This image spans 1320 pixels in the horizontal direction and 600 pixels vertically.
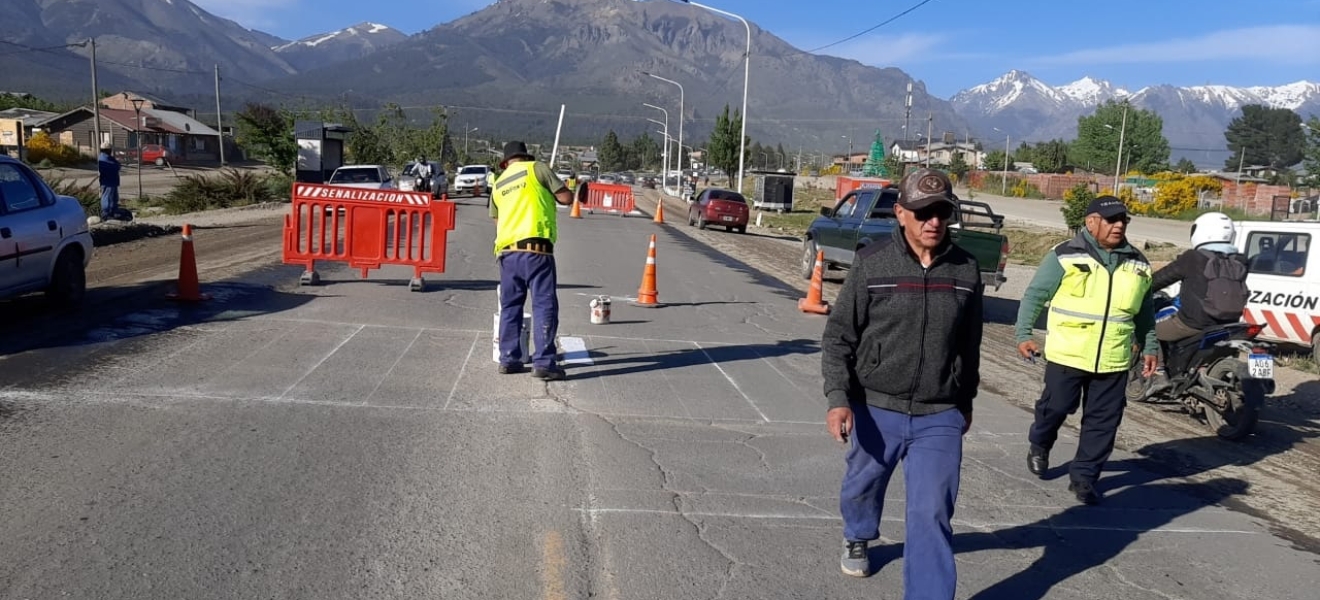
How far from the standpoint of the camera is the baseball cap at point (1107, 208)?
5828 mm

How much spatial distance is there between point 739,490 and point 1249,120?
6503 inches

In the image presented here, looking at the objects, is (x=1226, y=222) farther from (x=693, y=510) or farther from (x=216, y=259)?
(x=216, y=259)

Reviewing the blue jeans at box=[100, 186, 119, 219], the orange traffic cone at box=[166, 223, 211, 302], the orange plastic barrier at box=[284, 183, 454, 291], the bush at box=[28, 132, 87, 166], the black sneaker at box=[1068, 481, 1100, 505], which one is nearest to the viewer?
the black sneaker at box=[1068, 481, 1100, 505]

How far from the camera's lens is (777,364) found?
996 cm

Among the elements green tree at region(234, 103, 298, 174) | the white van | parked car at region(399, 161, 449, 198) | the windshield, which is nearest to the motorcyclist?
the white van

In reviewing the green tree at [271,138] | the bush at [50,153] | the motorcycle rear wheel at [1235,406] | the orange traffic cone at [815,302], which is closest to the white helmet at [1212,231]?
the motorcycle rear wheel at [1235,406]

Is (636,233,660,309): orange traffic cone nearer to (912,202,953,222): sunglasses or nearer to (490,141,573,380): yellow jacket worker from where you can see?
(490,141,573,380): yellow jacket worker

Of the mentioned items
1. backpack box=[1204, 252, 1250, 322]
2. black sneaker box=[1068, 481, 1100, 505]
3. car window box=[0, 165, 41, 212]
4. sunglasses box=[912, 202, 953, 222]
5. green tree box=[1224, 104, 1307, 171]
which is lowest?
black sneaker box=[1068, 481, 1100, 505]

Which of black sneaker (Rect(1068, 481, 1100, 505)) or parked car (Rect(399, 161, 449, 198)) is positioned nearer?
black sneaker (Rect(1068, 481, 1100, 505))

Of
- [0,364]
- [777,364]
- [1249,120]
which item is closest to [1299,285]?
[777,364]

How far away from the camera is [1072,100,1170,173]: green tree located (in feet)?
364

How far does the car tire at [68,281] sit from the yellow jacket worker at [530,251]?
492cm

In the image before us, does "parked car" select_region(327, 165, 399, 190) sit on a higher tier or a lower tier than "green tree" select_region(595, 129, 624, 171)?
lower

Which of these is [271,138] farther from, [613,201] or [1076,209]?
[1076,209]
